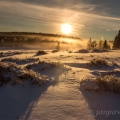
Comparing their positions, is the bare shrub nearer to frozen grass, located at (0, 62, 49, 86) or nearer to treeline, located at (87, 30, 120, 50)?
frozen grass, located at (0, 62, 49, 86)

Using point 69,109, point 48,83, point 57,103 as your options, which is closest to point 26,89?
point 48,83

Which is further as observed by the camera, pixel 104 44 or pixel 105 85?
pixel 104 44

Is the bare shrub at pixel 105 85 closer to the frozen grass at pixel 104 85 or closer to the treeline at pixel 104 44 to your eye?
the frozen grass at pixel 104 85

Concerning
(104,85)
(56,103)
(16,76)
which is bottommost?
(56,103)

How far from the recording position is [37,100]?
597cm

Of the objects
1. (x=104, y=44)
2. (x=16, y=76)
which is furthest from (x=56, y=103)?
(x=104, y=44)

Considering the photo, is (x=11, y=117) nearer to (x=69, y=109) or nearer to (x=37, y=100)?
(x=37, y=100)

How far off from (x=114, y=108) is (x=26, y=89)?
322 cm

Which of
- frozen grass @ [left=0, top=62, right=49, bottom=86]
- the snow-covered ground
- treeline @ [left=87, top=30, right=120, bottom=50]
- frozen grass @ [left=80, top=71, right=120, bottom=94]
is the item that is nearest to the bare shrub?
frozen grass @ [left=80, top=71, right=120, bottom=94]

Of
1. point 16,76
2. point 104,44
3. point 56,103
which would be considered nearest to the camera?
point 56,103

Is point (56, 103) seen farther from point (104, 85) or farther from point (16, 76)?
point (16, 76)

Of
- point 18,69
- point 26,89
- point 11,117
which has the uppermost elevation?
point 18,69

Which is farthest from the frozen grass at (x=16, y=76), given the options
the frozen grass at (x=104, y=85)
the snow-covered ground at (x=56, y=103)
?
the frozen grass at (x=104, y=85)

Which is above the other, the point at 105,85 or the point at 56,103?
the point at 105,85
